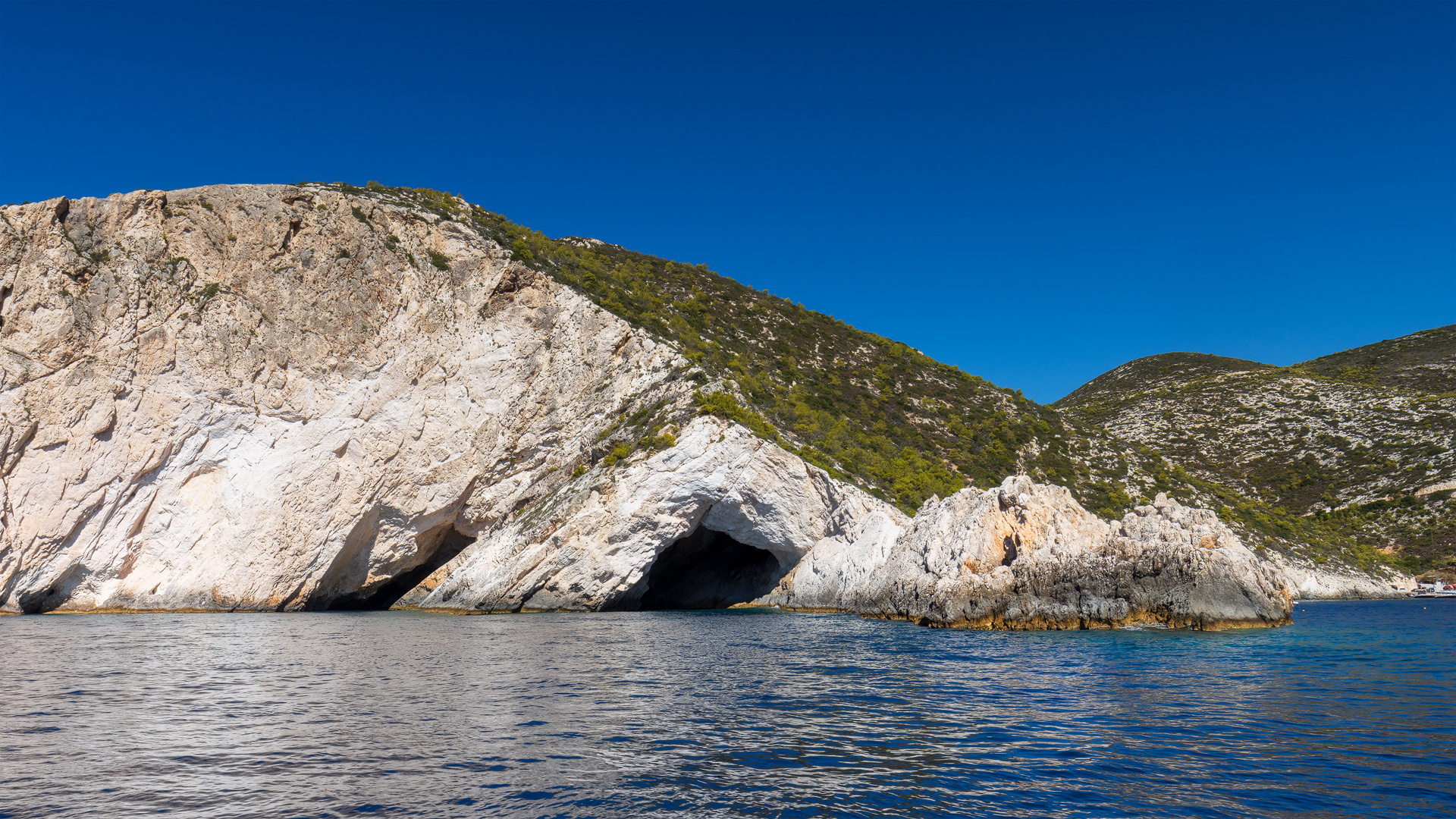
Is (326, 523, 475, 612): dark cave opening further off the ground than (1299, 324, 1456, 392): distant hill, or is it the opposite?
(1299, 324, 1456, 392): distant hill

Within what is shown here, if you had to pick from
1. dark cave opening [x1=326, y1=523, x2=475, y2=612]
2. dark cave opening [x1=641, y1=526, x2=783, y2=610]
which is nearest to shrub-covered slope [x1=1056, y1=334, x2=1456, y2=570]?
dark cave opening [x1=641, y1=526, x2=783, y2=610]

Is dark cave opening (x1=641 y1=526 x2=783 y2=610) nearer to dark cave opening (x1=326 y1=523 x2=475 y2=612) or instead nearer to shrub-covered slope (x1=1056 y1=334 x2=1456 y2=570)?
dark cave opening (x1=326 y1=523 x2=475 y2=612)

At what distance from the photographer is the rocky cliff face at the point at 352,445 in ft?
120

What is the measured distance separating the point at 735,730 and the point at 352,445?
118ft

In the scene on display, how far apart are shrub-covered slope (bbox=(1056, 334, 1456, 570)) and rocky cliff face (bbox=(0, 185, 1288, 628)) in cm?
3879

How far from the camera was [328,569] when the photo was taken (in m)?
40.0

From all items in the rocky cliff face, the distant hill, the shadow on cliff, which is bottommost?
the shadow on cliff

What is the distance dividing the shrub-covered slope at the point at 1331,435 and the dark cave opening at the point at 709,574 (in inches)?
1377

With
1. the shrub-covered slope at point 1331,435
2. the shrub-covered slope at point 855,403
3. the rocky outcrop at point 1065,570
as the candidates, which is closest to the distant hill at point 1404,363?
the shrub-covered slope at point 1331,435

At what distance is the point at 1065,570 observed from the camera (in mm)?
26281

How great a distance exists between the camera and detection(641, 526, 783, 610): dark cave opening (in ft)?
150

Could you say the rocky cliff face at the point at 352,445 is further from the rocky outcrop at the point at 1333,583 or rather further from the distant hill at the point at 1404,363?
the distant hill at the point at 1404,363

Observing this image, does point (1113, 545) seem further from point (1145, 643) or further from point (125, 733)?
point (125, 733)

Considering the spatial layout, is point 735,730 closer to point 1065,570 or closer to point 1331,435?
point 1065,570
